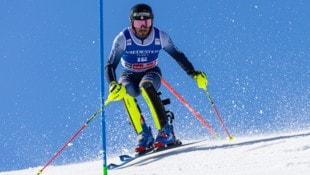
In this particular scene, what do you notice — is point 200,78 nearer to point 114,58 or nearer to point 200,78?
point 200,78

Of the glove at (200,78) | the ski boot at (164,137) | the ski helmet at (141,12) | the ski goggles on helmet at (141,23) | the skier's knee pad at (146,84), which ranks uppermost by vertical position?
the ski helmet at (141,12)

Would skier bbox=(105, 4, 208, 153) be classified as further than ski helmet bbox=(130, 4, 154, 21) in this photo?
No

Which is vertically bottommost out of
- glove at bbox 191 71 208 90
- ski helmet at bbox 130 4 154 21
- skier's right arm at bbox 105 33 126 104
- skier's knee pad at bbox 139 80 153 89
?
skier's knee pad at bbox 139 80 153 89

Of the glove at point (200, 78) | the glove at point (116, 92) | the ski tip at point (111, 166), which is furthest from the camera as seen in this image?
the glove at point (200, 78)

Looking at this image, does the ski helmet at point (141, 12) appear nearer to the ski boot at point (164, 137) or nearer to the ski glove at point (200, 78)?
the ski glove at point (200, 78)

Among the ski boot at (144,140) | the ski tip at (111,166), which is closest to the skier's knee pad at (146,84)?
the ski boot at (144,140)

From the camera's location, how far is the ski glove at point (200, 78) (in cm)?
714

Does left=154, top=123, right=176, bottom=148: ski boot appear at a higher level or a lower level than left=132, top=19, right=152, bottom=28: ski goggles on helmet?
lower

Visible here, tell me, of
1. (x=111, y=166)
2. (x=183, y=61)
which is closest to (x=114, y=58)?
(x=183, y=61)

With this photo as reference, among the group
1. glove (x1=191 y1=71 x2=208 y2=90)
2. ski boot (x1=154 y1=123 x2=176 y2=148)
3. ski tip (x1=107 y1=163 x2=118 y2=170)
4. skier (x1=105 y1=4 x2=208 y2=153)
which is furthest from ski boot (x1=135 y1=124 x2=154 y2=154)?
glove (x1=191 y1=71 x2=208 y2=90)

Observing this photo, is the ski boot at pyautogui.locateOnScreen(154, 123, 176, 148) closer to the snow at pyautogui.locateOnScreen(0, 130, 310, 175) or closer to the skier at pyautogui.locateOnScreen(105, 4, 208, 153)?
the skier at pyautogui.locateOnScreen(105, 4, 208, 153)

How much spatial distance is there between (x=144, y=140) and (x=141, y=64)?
1.00m

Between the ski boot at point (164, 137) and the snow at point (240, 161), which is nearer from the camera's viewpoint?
the snow at point (240, 161)

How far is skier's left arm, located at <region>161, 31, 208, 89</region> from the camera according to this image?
7160 millimetres
